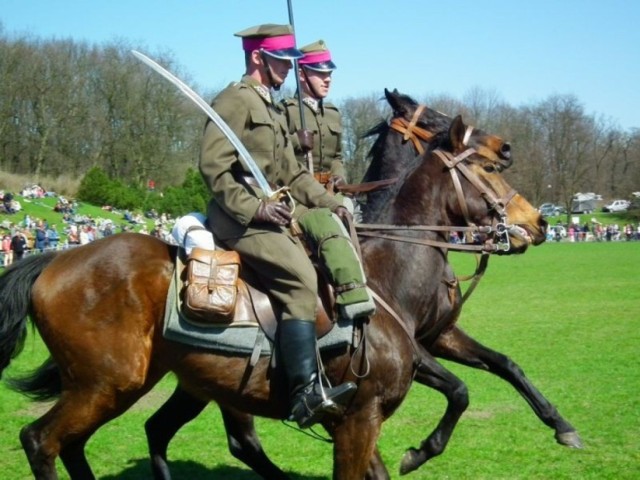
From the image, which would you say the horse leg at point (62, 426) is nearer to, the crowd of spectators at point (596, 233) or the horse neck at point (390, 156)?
the horse neck at point (390, 156)

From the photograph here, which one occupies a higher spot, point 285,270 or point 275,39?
point 275,39

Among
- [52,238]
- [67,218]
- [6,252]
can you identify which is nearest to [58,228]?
[67,218]

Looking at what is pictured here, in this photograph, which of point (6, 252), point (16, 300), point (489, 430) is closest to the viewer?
point (16, 300)

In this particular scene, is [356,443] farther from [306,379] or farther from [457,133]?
[457,133]

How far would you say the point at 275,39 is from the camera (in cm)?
585

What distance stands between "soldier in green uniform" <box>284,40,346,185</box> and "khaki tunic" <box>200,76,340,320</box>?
7.52 ft

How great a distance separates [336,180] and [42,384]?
3.71 metres

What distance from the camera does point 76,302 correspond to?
590 cm

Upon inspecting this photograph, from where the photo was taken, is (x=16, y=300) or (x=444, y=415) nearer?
(x=16, y=300)

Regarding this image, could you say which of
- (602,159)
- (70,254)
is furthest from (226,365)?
(602,159)

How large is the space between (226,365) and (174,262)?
0.87 metres

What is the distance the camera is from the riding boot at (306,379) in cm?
550

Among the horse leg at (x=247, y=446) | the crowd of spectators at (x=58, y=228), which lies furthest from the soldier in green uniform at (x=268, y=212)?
the crowd of spectators at (x=58, y=228)

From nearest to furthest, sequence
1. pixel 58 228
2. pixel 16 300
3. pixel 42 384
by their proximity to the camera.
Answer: pixel 16 300 < pixel 42 384 < pixel 58 228
